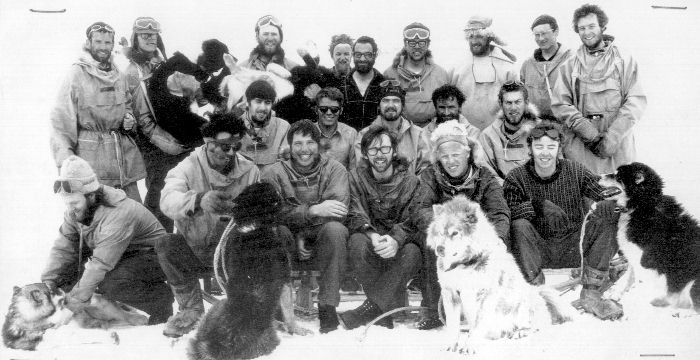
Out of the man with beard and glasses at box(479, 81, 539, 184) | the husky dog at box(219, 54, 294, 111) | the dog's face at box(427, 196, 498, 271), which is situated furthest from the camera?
the husky dog at box(219, 54, 294, 111)

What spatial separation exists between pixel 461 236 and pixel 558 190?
2.61 ft

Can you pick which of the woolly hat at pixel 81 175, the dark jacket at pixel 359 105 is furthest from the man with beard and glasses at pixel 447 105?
the woolly hat at pixel 81 175

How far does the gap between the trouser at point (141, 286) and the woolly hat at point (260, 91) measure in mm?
1149

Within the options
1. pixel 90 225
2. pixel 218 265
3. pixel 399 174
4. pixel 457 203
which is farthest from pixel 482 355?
pixel 90 225

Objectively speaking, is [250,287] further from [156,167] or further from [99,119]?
[99,119]

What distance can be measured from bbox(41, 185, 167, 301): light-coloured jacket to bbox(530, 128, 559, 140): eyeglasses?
2.26m

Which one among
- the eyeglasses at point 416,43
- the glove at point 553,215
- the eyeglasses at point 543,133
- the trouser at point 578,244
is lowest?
the trouser at point 578,244

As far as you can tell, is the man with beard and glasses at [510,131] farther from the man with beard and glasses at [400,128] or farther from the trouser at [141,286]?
the trouser at [141,286]

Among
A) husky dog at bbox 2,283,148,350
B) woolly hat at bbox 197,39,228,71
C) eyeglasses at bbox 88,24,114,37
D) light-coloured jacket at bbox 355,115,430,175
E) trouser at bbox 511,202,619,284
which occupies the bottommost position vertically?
husky dog at bbox 2,283,148,350

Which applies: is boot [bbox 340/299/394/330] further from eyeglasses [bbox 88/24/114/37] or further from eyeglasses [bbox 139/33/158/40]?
eyeglasses [bbox 88/24/114/37]

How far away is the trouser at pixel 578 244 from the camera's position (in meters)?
3.78

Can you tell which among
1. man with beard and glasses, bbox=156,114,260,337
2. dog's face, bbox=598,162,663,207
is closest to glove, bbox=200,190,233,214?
man with beard and glasses, bbox=156,114,260,337

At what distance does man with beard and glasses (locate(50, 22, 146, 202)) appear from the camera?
13.6 ft

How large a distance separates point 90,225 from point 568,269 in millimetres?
2780
